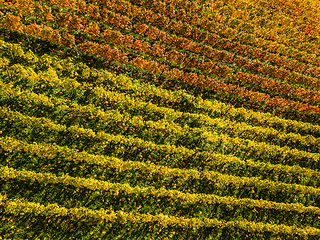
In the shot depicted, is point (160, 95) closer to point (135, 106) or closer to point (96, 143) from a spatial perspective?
point (135, 106)

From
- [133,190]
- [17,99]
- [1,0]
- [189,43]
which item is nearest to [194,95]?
[189,43]

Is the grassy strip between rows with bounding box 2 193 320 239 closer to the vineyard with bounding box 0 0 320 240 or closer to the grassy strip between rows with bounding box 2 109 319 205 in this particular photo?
the vineyard with bounding box 0 0 320 240

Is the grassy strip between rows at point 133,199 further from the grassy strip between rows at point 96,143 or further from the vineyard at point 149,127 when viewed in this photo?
the grassy strip between rows at point 96,143

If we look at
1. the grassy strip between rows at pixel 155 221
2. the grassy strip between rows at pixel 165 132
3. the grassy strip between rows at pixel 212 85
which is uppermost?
the grassy strip between rows at pixel 212 85

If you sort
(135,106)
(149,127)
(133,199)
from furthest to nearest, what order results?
1. (135,106)
2. (149,127)
3. (133,199)

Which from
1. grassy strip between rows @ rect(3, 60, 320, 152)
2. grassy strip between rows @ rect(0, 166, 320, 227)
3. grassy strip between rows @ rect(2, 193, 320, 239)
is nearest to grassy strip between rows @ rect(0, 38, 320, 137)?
grassy strip between rows @ rect(3, 60, 320, 152)

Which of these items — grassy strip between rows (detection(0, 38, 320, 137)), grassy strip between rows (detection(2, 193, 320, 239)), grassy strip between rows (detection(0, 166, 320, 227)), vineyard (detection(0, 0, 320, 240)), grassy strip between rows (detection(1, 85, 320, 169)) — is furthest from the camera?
grassy strip between rows (detection(0, 38, 320, 137))

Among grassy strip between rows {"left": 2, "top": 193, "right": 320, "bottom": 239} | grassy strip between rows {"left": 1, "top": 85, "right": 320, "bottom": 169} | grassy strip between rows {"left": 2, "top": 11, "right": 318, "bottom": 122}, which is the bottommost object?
grassy strip between rows {"left": 2, "top": 193, "right": 320, "bottom": 239}

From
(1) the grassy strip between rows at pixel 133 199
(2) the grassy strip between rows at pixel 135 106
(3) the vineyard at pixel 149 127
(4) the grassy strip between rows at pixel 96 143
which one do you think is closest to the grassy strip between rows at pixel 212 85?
(3) the vineyard at pixel 149 127

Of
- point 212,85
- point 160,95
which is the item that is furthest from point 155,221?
point 212,85
